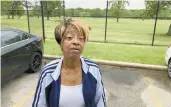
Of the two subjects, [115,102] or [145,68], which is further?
[145,68]

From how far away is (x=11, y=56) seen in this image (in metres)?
4.65

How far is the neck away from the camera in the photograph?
1496mm

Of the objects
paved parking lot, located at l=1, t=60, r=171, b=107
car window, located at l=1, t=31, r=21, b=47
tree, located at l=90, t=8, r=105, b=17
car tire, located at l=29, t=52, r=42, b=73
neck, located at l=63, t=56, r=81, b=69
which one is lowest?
paved parking lot, located at l=1, t=60, r=171, b=107

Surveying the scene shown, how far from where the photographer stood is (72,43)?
1410mm

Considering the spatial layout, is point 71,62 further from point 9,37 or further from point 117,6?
point 117,6

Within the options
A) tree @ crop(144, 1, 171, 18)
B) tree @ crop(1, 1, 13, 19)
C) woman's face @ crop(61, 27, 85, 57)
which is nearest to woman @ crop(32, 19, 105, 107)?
woman's face @ crop(61, 27, 85, 57)

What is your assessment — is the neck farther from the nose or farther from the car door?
the car door

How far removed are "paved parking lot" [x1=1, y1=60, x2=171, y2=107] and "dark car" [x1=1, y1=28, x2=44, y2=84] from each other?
1.13 ft

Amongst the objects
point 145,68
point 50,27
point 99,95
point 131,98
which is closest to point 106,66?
point 145,68

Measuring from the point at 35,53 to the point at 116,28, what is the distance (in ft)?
35.6

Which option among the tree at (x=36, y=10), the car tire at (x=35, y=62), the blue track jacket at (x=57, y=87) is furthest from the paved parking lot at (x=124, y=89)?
the tree at (x=36, y=10)

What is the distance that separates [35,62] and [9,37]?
1.14 metres

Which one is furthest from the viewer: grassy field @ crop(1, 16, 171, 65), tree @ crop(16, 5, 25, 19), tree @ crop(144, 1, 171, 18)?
tree @ crop(16, 5, 25, 19)

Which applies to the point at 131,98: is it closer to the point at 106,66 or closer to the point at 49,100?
the point at 106,66
